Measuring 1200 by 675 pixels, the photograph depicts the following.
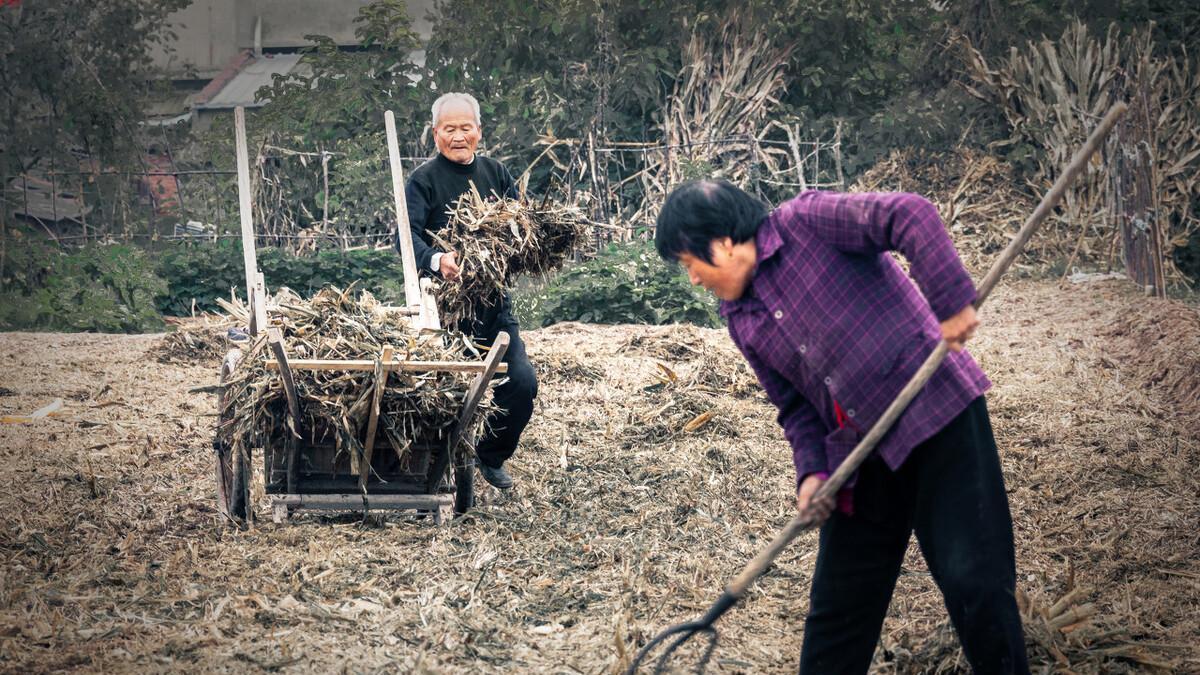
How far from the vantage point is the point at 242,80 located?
23000 mm

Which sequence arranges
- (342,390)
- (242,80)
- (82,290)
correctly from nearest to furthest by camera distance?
(342,390) → (82,290) → (242,80)

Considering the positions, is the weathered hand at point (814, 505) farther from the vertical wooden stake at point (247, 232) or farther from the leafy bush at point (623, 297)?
the leafy bush at point (623, 297)

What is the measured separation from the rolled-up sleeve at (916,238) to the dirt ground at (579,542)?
4.46 feet

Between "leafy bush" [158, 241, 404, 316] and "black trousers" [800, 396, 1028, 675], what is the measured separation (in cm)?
855

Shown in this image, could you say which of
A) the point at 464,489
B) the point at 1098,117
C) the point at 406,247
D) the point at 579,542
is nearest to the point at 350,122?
the point at 1098,117

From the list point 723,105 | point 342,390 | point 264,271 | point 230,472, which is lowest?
point 230,472

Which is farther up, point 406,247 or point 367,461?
point 406,247

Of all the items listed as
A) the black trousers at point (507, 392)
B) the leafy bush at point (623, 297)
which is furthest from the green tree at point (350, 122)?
the black trousers at point (507, 392)

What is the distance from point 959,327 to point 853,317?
26cm

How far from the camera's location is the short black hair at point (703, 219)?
273 centimetres

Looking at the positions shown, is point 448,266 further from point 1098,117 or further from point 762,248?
point 1098,117

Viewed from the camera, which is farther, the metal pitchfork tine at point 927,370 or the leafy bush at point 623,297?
the leafy bush at point 623,297

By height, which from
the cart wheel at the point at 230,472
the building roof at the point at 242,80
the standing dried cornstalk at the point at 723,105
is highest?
the building roof at the point at 242,80

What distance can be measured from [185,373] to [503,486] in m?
3.79
